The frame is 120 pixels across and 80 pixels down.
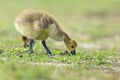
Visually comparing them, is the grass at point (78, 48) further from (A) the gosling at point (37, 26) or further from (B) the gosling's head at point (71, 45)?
(A) the gosling at point (37, 26)

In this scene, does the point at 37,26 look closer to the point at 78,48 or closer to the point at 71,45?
the point at 71,45

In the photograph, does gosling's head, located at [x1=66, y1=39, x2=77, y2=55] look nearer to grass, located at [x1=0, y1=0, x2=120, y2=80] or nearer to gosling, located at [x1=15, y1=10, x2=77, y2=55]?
grass, located at [x1=0, y1=0, x2=120, y2=80]

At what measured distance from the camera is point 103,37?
18.8 m

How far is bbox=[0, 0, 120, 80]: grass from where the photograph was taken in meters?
8.34

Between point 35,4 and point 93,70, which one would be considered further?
point 35,4

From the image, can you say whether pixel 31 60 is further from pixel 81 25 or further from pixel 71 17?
pixel 71 17

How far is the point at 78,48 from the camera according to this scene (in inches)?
563

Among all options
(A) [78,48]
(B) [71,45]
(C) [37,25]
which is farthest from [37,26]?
(A) [78,48]

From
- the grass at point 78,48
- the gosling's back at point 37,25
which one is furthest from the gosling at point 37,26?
the grass at point 78,48

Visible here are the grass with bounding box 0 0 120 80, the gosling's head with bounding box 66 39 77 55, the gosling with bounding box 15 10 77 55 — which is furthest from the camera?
the gosling's head with bounding box 66 39 77 55

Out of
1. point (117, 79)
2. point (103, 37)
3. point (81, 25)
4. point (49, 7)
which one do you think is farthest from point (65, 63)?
point (49, 7)

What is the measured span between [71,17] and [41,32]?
52.2 ft

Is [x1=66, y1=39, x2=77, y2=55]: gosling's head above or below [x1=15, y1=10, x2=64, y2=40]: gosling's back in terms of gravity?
below

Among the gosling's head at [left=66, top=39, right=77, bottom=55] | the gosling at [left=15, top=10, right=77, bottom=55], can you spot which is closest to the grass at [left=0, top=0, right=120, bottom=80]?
the gosling's head at [left=66, top=39, right=77, bottom=55]
